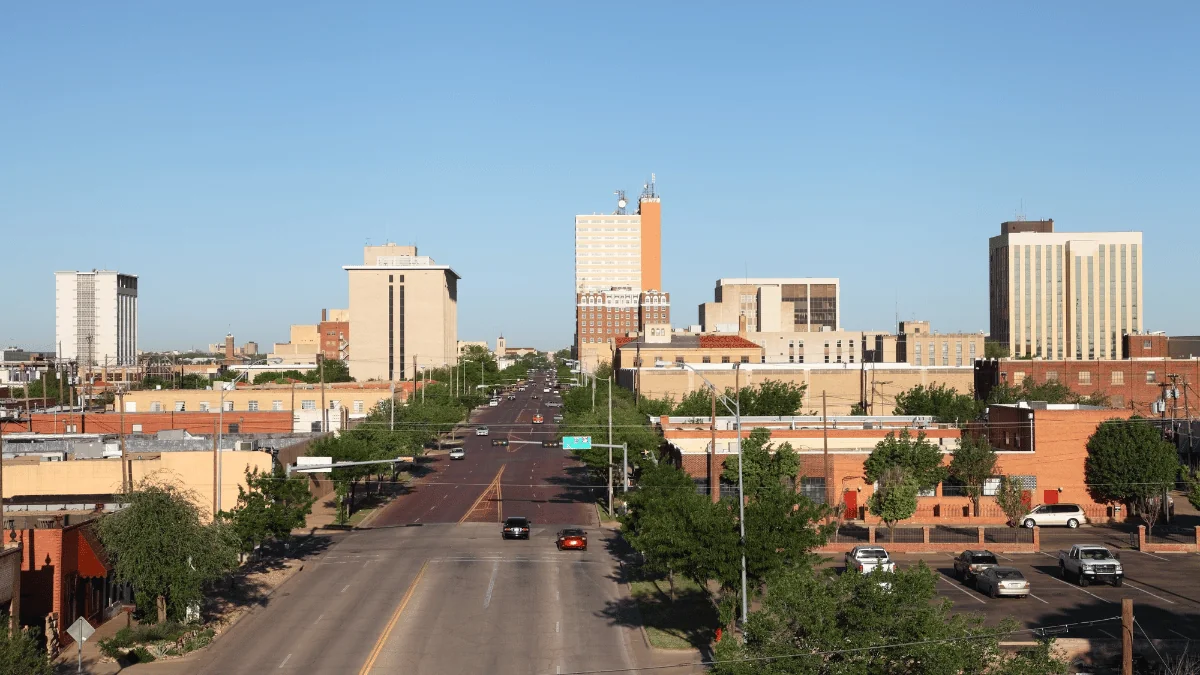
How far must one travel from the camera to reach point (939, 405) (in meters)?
90.8

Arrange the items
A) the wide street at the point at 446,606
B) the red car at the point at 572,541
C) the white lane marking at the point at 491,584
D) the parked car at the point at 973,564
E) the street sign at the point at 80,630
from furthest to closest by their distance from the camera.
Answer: the red car at the point at 572,541
the parked car at the point at 973,564
the white lane marking at the point at 491,584
the wide street at the point at 446,606
the street sign at the point at 80,630

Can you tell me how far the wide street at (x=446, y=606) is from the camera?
109 feet

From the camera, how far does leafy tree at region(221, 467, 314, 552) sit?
44469 millimetres

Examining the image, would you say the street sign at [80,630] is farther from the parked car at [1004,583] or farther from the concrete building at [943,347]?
the concrete building at [943,347]

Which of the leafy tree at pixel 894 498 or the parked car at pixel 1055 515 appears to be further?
the parked car at pixel 1055 515

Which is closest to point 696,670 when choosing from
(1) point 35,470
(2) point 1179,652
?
(2) point 1179,652

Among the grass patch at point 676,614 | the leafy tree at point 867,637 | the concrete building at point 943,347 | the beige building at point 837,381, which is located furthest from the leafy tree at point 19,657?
the concrete building at point 943,347

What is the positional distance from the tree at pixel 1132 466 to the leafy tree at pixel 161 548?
4548 centimetres

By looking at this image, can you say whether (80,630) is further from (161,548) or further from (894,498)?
(894,498)

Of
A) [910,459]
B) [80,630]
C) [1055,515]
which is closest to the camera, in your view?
[80,630]

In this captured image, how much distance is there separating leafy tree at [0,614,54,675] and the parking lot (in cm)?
2283

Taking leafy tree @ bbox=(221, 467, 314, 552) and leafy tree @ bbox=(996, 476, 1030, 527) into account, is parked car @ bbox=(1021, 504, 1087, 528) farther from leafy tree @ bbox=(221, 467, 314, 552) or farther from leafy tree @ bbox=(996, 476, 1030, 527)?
leafy tree @ bbox=(221, 467, 314, 552)

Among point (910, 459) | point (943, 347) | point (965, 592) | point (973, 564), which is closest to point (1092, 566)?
point (973, 564)

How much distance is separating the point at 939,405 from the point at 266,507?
198ft
